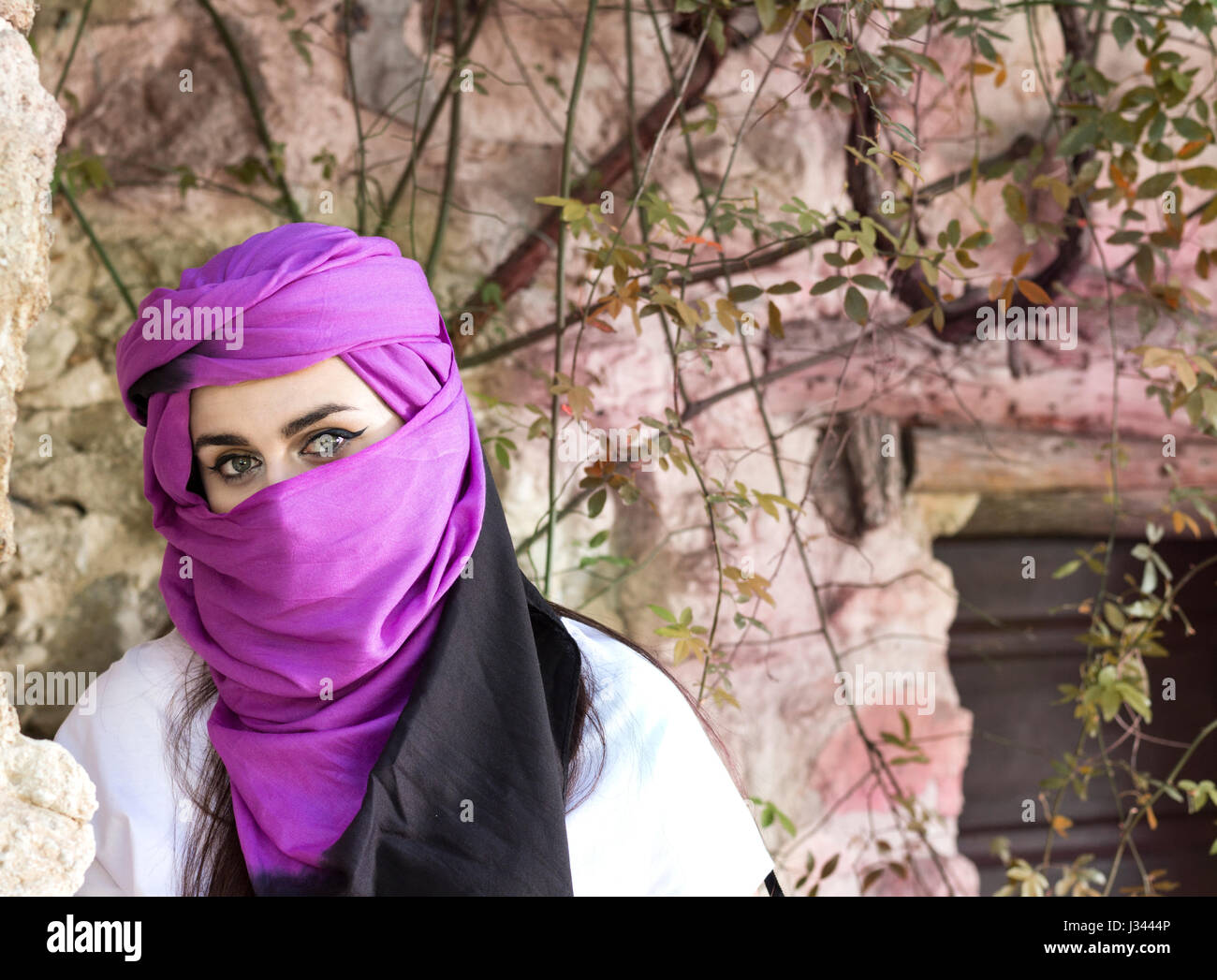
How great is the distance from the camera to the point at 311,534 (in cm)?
122

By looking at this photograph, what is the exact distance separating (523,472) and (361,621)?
112cm

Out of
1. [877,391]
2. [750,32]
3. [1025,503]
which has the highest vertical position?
[750,32]

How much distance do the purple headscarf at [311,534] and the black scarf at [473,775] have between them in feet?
0.14

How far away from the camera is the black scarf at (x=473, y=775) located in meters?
1.16

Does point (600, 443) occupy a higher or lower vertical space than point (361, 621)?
higher

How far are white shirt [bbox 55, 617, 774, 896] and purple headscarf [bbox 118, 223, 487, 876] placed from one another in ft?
0.36

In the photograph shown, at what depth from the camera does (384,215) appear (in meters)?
2.25

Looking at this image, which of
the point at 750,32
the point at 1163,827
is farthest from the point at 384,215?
the point at 1163,827

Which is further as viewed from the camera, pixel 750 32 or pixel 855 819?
pixel 855 819

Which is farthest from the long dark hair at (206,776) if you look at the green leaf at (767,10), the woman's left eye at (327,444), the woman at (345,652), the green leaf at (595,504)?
the green leaf at (767,10)

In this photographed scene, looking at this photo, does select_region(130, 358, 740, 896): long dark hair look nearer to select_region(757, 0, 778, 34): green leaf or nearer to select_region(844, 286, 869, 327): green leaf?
select_region(844, 286, 869, 327): green leaf

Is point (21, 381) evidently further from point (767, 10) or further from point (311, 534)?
point (767, 10)
